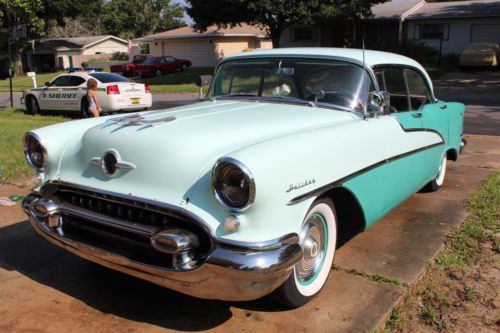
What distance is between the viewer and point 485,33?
27750mm

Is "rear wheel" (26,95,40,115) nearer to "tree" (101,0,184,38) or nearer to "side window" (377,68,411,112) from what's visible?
"side window" (377,68,411,112)

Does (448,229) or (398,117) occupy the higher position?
(398,117)

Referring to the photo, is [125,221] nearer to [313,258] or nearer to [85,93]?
[313,258]

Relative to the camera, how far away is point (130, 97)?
45.4 ft

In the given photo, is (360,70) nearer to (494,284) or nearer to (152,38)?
(494,284)

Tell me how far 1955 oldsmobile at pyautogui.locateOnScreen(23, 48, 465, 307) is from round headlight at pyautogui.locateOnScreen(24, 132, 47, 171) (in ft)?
0.04

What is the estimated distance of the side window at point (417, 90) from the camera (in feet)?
15.8

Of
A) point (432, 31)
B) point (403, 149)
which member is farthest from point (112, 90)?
point (432, 31)

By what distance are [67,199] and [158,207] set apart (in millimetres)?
976

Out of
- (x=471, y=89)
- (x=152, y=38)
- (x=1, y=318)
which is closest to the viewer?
(x=1, y=318)

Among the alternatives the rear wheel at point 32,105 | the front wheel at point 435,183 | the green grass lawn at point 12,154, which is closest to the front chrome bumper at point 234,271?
the front wheel at point 435,183

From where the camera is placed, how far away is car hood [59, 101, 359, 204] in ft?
9.17

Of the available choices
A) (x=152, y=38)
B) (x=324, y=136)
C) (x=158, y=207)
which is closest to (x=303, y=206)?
(x=324, y=136)

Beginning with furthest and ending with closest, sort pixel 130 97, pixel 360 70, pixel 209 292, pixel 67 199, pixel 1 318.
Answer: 1. pixel 130 97
2. pixel 360 70
3. pixel 67 199
4. pixel 1 318
5. pixel 209 292
